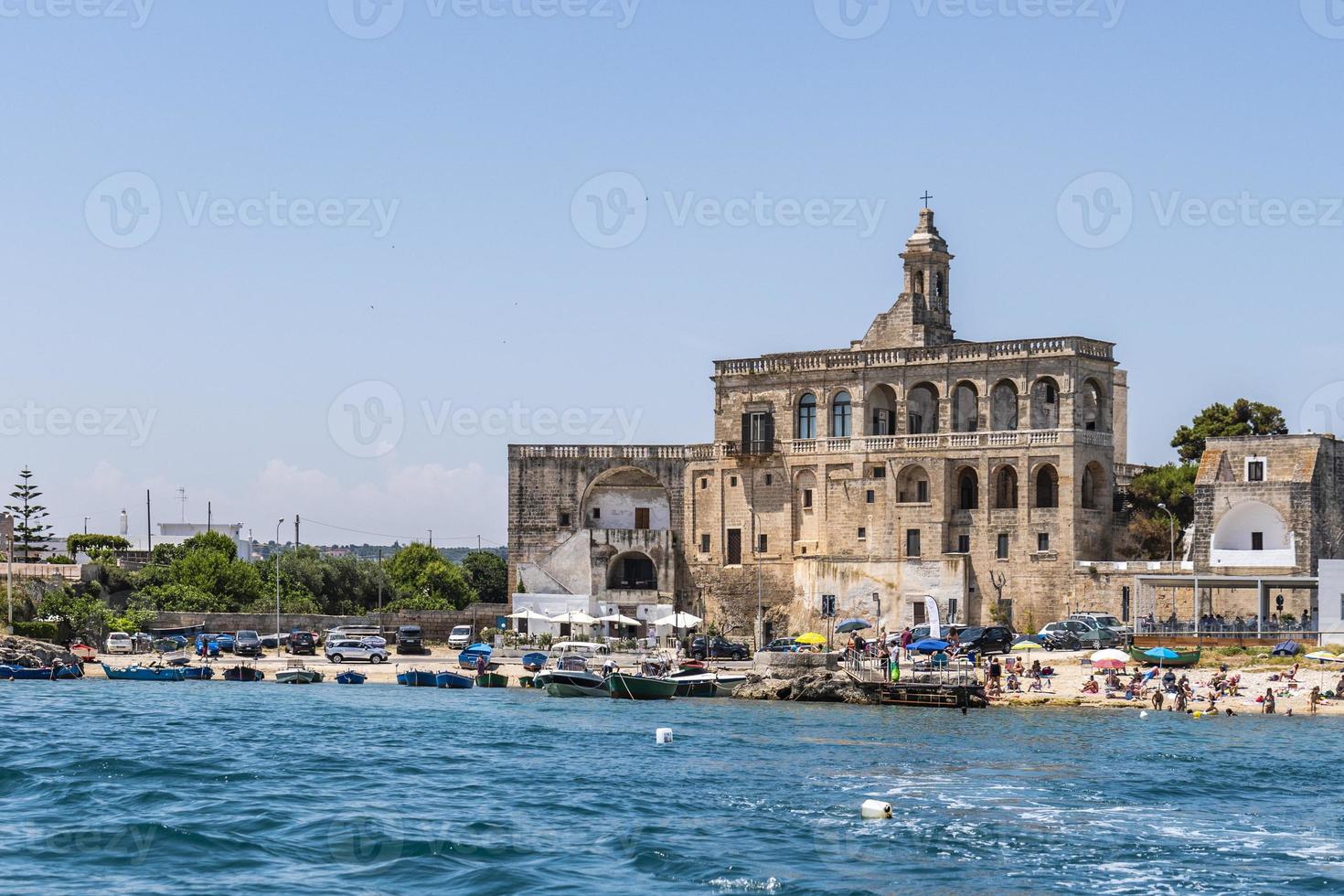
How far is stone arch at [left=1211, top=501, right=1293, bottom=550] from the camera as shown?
70.3m

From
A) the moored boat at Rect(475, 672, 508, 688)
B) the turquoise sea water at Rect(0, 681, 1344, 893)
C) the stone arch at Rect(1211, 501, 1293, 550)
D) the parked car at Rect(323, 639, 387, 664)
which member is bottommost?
the turquoise sea water at Rect(0, 681, 1344, 893)

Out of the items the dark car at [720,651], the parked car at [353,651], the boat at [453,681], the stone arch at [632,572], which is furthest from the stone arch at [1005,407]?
the parked car at [353,651]

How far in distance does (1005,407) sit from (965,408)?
1768 mm

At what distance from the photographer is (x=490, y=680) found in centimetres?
7131

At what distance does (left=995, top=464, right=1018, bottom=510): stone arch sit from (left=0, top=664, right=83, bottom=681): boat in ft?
123

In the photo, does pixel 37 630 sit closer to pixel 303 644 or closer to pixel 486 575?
pixel 303 644

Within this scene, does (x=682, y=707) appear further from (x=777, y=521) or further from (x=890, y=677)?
(x=777, y=521)

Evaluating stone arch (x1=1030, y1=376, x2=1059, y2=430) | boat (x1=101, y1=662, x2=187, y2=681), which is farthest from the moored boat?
stone arch (x1=1030, y1=376, x2=1059, y2=430)

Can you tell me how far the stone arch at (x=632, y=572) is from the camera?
276 ft

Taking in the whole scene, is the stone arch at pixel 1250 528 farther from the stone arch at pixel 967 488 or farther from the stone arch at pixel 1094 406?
the stone arch at pixel 967 488

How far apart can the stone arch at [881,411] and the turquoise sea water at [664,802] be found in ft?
74.6

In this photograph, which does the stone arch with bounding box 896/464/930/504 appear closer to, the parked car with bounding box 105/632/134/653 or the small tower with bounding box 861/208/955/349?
the small tower with bounding box 861/208/955/349

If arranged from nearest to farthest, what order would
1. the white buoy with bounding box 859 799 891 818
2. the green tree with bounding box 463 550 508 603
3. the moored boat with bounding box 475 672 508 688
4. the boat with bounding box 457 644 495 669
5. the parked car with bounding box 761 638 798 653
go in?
the white buoy with bounding box 859 799 891 818 → the parked car with bounding box 761 638 798 653 → the moored boat with bounding box 475 672 508 688 → the boat with bounding box 457 644 495 669 → the green tree with bounding box 463 550 508 603

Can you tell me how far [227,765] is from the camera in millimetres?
44875
